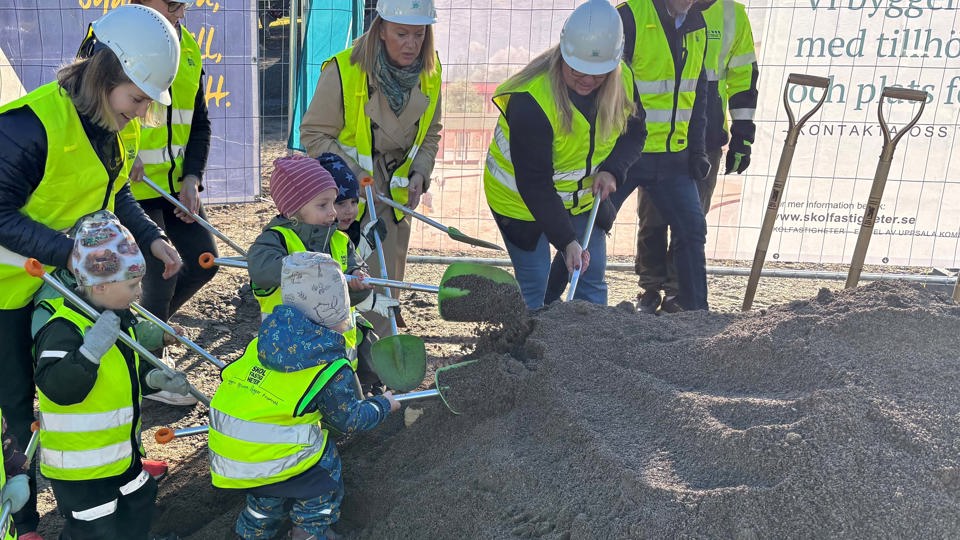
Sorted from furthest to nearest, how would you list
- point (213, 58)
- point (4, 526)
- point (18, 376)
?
1. point (213, 58)
2. point (18, 376)
3. point (4, 526)

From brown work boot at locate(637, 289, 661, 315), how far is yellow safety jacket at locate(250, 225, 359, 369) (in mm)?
2600

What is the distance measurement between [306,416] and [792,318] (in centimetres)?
196

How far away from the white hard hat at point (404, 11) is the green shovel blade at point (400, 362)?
1.41 metres

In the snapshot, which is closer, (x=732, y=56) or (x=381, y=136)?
(x=381, y=136)

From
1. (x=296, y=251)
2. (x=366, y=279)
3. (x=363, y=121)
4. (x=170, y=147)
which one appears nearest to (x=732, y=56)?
(x=363, y=121)

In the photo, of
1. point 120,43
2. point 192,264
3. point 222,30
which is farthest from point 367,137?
point 222,30

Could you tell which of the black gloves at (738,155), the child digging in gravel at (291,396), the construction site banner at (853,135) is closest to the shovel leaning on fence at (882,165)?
the black gloves at (738,155)

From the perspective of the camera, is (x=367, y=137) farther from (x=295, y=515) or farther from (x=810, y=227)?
(x=810, y=227)

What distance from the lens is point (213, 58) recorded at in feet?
23.1

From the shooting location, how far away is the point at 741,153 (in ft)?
16.1

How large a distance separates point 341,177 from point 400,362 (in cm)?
79

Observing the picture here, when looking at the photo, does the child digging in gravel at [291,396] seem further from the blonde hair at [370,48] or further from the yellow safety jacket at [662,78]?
the yellow safety jacket at [662,78]

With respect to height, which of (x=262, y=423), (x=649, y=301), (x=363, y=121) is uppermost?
(x=363, y=121)

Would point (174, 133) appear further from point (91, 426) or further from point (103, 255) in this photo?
point (91, 426)
